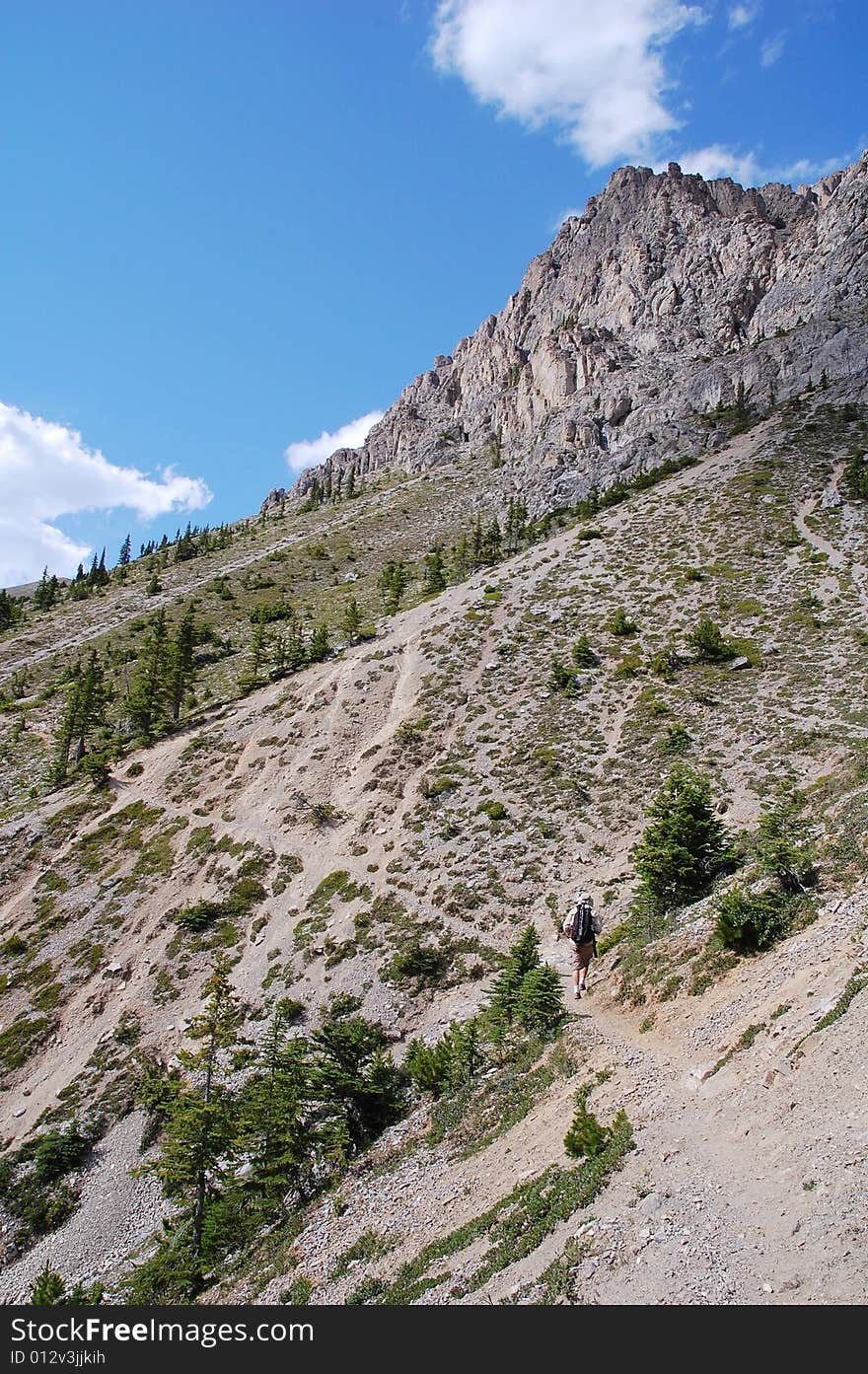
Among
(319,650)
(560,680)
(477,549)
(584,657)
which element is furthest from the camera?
(477,549)

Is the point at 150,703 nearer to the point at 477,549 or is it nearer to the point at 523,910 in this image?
the point at 523,910

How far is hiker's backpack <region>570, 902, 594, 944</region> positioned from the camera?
841 inches

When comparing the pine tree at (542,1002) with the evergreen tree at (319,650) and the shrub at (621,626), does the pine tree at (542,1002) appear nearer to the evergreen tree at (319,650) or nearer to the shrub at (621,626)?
the shrub at (621,626)

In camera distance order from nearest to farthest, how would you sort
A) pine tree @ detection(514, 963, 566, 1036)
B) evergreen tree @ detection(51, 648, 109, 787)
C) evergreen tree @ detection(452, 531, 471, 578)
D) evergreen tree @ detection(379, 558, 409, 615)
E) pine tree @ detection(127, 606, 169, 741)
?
pine tree @ detection(514, 963, 566, 1036)
evergreen tree @ detection(51, 648, 109, 787)
pine tree @ detection(127, 606, 169, 741)
evergreen tree @ detection(379, 558, 409, 615)
evergreen tree @ detection(452, 531, 471, 578)

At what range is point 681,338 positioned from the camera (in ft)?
530

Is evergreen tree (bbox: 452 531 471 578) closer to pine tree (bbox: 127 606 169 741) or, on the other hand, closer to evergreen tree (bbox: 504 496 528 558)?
evergreen tree (bbox: 504 496 528 558)

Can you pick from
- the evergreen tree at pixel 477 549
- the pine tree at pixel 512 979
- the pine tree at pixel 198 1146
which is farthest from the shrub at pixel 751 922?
the evergreen tree at pixel 477 549

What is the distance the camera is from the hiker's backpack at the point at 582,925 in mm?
21359

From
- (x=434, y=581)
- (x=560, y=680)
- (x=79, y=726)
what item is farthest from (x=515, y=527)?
(x=79, y=726)

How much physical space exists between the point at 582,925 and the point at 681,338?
17355 centimetres

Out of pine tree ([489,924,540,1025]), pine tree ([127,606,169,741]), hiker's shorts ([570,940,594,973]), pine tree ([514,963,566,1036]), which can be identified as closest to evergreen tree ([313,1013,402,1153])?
pine tree ([489,924,540,1025])

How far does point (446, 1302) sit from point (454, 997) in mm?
19784

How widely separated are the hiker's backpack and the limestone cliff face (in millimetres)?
106607

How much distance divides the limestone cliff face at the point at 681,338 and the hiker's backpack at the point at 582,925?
4197 inches
